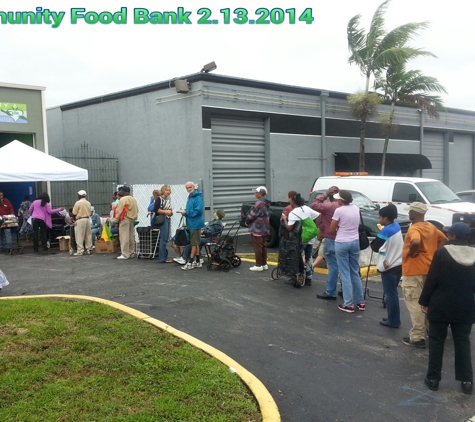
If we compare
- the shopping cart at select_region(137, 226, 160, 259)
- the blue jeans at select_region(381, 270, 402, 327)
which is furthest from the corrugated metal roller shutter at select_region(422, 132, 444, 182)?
the blue jeans at select_region(381, 270, 402, 327)

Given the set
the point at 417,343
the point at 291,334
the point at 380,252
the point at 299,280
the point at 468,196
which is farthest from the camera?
the point at 468,196

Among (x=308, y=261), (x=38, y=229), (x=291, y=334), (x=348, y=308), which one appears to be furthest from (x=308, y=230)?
(x=38, y=229)

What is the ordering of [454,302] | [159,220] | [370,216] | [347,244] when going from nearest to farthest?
1. [454,302]
2. [347,244]
3. [159,220]
4. [370,216]

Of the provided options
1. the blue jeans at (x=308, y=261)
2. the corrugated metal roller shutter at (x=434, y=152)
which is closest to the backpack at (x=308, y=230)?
the blue jeans at (x=308, y=261)

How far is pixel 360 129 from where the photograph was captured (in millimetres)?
21688

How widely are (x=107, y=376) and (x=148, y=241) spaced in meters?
7.09

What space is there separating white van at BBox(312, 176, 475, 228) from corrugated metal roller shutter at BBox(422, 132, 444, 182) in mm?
12228

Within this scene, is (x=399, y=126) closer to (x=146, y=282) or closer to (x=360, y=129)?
(x=360, y=129)

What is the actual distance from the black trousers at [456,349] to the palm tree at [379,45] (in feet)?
52.1

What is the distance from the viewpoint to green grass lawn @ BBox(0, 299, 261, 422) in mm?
4062

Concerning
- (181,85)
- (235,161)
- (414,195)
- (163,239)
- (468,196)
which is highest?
(181,85)

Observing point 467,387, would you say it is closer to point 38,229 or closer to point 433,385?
point 433,385

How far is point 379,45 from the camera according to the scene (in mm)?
19234

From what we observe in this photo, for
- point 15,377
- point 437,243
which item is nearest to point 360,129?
point 437,243
